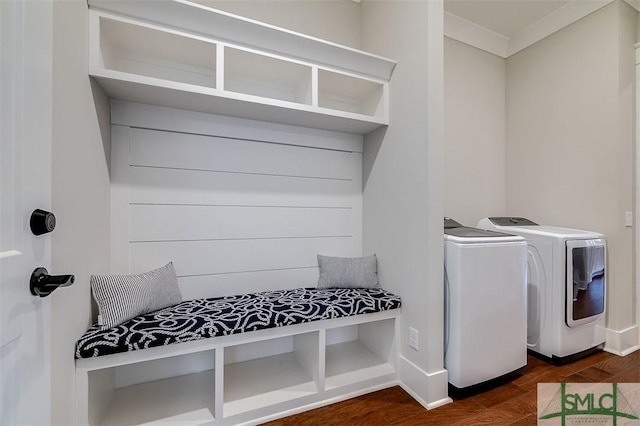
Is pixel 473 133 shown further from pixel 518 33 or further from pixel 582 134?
pixel 518 33

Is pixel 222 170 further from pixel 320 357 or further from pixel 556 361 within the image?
pixel 556 361

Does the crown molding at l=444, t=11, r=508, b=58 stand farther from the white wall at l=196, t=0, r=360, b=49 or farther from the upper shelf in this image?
the upper shelf

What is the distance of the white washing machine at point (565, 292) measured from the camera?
2.09 metres

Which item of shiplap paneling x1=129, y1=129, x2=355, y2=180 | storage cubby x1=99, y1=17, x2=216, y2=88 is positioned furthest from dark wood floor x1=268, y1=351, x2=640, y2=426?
storage cubby x1=99, y1=17, x2=216, y2=88

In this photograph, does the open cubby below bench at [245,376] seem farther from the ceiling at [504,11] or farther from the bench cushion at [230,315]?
the ceiling at [504,11]

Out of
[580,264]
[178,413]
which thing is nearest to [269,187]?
[178,413]

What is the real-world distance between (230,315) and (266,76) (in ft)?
5.30

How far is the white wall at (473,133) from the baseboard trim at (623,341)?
1.32 meters

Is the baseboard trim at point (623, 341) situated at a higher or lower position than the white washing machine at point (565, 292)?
lower

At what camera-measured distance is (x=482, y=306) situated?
1742mm

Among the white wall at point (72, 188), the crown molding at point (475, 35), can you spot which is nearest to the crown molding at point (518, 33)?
the crown molding at point (475, 35)

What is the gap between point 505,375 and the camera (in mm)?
1850

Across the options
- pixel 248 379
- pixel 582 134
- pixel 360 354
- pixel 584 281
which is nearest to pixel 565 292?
pixel 584 281

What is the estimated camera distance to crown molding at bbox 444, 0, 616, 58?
8.06 ft
